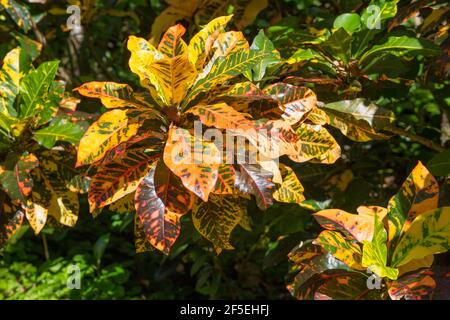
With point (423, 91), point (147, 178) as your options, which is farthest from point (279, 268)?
point (147, 178)

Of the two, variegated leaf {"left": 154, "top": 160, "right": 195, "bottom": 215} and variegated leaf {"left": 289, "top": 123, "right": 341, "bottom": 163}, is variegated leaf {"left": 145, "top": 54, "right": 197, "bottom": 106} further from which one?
variegated leaf {"left": 289, "top": 123, "right": 341, "bottom": 163}

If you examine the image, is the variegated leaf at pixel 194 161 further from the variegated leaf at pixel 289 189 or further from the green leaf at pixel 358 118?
the green leaf at pixel 358 118

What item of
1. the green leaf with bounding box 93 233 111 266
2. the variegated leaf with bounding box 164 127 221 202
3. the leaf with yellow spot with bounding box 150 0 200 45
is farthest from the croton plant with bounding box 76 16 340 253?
the green leaf with bounding box 93 233 111 266

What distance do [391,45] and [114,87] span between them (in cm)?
76

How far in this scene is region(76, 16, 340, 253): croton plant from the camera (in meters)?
1.27

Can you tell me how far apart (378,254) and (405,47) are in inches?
23.2

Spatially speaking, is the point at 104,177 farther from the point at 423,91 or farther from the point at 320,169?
the point at 423,91

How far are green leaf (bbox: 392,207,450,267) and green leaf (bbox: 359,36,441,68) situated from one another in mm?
468

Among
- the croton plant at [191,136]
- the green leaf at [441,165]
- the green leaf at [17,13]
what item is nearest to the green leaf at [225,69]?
the croton plant at [191,136]

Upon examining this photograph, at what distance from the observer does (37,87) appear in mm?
1608

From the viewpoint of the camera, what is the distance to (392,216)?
1.49m

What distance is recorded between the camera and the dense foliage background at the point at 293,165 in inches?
71.3

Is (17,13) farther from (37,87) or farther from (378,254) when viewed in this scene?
(378,254)

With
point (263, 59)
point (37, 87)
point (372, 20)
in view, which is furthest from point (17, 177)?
point (372, 20)
